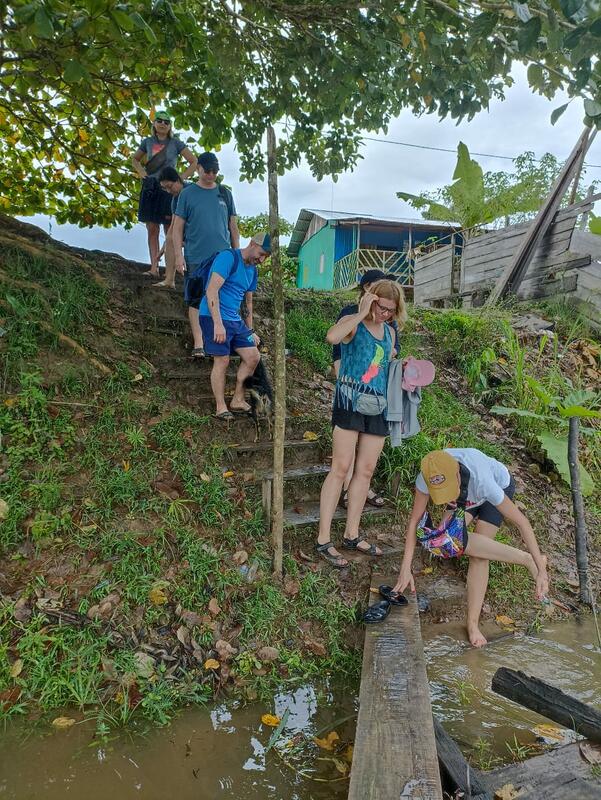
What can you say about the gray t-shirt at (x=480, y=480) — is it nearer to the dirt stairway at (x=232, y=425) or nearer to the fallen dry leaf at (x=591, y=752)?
the dirt stairway at (x=232, y=425)

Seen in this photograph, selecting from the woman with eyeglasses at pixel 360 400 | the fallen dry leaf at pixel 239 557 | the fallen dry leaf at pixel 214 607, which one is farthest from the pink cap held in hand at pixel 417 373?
the fallen dry leaf at pixel 214 607

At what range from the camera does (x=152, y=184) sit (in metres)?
5.88

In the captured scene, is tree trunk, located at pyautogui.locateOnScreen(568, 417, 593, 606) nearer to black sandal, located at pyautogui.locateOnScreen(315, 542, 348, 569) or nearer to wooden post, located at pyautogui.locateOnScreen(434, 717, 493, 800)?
black sandal, located at pyautogui.locateOnScreen(315, 542, 348, 569)

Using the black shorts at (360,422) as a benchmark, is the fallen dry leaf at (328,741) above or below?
below

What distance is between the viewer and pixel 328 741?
257cm

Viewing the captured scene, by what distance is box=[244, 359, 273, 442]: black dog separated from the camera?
4.79m

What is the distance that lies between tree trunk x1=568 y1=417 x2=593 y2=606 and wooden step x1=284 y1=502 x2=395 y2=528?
4.92ft

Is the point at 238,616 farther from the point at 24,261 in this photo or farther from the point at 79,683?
the point at 24,261

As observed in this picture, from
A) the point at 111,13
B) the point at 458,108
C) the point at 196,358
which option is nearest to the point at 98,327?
the point at 196,358

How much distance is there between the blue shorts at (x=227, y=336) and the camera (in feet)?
14.4

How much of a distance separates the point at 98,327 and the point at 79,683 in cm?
352

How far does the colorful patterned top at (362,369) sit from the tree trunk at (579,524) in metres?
1.74

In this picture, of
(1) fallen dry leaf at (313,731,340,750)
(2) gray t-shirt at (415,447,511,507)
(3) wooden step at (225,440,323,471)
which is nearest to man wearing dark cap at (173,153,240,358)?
(3) wooden step at (225,440,323,471)

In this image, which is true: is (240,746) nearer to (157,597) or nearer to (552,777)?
(157,597)
